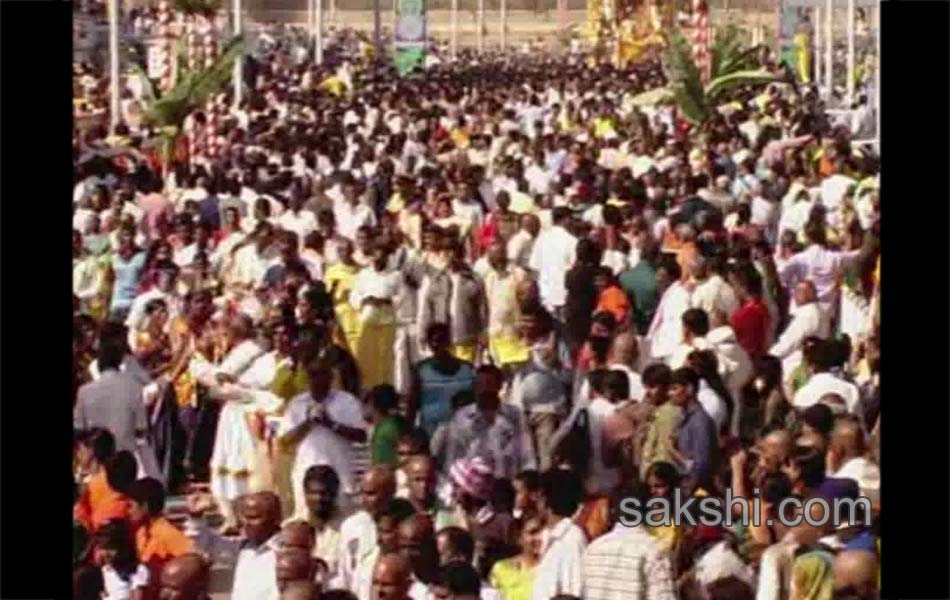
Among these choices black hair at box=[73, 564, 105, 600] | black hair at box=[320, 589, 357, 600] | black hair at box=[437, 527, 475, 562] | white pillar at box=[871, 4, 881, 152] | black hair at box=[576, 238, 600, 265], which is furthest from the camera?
black hair at box=[576, 238, 600, 265]

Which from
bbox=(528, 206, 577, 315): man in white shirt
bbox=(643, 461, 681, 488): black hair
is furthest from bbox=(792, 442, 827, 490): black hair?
bbox=(528, 206, 577, 315): man in white shirt

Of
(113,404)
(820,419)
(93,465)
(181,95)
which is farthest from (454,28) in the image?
(93,465)

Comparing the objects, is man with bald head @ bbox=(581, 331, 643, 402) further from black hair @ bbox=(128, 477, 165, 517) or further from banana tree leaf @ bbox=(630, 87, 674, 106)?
black hair @ bbox=(128, 477, 165, 517)

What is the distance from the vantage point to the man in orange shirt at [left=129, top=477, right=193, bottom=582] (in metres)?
6.86

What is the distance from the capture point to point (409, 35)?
324 inches

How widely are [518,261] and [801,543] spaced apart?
56.8 inches

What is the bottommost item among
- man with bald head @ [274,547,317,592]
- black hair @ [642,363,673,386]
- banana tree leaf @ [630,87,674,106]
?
man with bald head @ [274,547,317,592]

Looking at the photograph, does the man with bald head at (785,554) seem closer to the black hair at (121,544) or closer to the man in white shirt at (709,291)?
the man in white shirt at (709,291)

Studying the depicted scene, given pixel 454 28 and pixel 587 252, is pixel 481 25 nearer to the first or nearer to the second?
pixel 454 28

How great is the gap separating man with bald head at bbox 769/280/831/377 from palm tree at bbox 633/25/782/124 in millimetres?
763

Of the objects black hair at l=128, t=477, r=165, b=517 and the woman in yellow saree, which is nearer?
black hair at l=128, t=477, r=165, b=517

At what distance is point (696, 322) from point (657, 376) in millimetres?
415
